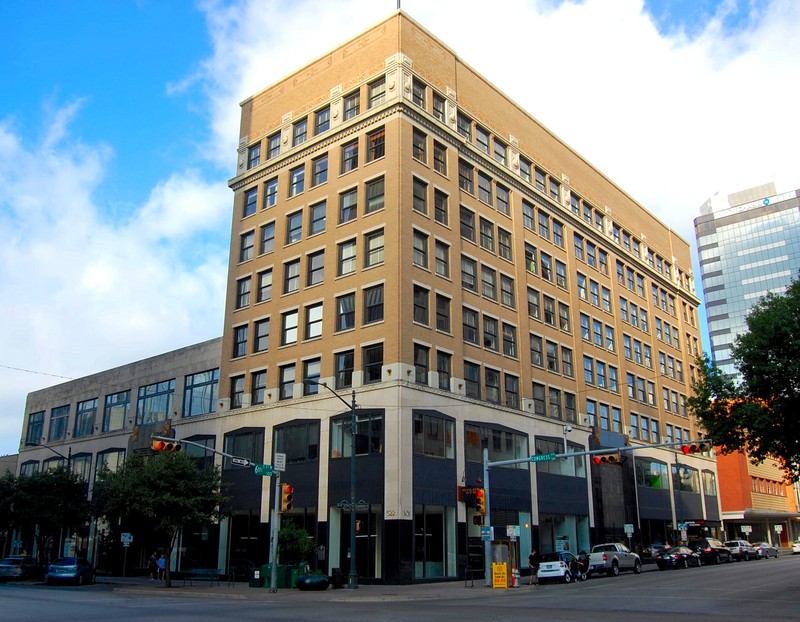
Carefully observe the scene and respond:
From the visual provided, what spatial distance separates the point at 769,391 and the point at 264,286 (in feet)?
107

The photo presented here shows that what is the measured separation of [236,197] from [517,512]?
30734 mm

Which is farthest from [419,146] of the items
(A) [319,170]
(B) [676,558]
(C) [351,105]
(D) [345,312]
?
(B) [676,558]

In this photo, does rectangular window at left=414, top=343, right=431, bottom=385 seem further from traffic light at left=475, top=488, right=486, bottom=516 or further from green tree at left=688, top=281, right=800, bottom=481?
green tree at left=688, top=281, right=800, bottom=481

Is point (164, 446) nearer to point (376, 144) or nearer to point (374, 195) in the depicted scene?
point (374, 195)

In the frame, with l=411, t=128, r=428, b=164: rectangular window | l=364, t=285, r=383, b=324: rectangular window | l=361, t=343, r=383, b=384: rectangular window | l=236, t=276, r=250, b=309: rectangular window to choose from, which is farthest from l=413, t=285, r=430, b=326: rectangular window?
l=236, t=276, r=250, b=309: rectangular window

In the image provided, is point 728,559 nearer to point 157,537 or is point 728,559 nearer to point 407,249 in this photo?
point 407,249

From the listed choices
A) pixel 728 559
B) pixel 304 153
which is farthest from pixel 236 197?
pixel 728 559

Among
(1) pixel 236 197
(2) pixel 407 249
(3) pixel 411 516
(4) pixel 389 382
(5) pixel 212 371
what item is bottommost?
(3) pixel 411 516

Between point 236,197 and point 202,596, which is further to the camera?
point 236,197

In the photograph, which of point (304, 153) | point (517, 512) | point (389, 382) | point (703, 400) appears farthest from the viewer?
point (304, 153)

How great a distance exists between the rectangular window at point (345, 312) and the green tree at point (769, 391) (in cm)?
2100

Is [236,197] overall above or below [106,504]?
above

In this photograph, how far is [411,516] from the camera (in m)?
40.9

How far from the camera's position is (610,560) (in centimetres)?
4578
